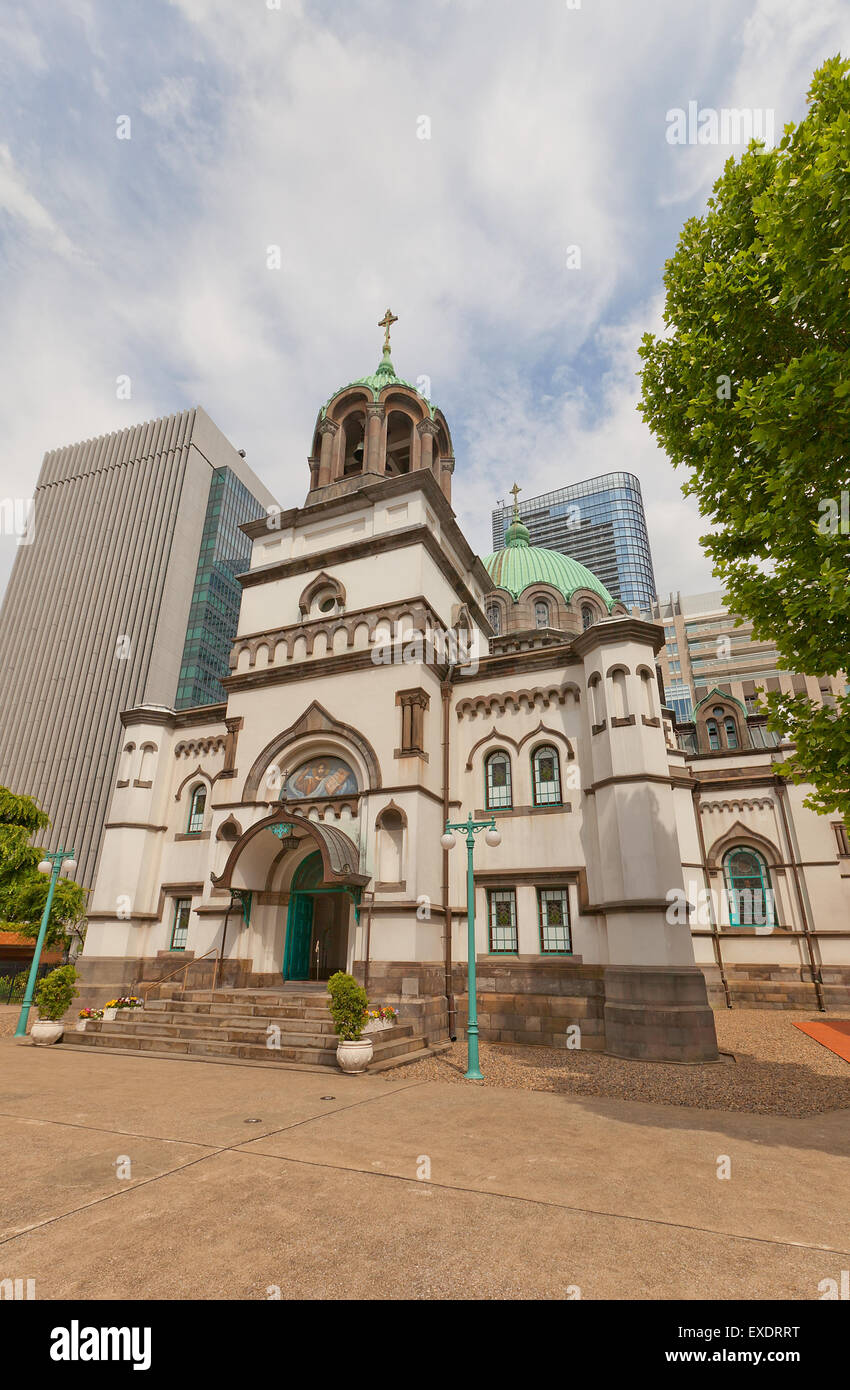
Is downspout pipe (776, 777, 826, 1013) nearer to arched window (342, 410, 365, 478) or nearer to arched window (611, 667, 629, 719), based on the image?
arched window (611, 667, 629, 719)

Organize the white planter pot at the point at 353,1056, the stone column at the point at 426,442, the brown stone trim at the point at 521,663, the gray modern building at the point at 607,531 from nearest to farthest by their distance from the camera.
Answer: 1. the white planter pot at the point at 353,1056
2. the brown stone trim at the point at 521,663
3. the stone column at the point at 426,442
4. the gray modern building at the point at 607,531

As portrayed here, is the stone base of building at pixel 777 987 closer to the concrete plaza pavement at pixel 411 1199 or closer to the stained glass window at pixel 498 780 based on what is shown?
the stained glass window at pixel 498 780

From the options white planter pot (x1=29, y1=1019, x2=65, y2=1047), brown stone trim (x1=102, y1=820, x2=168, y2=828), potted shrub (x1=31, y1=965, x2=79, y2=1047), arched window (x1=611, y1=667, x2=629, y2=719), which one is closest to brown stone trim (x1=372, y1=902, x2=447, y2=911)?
arched window (x1=611, y1=667, x2=629, y2=719)

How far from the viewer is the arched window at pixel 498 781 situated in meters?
19.1

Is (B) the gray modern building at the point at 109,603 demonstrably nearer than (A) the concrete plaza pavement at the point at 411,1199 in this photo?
No

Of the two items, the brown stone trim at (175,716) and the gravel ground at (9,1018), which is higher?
the brown stone trim at (175,716)

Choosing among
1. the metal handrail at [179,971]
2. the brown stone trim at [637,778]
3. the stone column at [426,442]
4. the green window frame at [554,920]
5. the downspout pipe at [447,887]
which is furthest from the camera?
the stone column at [426,442]

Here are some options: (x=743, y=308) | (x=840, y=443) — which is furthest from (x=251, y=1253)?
(x=743, y=308)

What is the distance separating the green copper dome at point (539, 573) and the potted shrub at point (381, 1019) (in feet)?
78.9

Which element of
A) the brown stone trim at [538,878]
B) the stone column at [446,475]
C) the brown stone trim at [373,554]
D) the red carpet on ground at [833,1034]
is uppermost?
the stone column at [446,475]

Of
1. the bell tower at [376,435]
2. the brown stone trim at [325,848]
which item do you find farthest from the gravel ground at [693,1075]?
the bell tower at [376,435]

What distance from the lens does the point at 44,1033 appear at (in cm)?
1513
